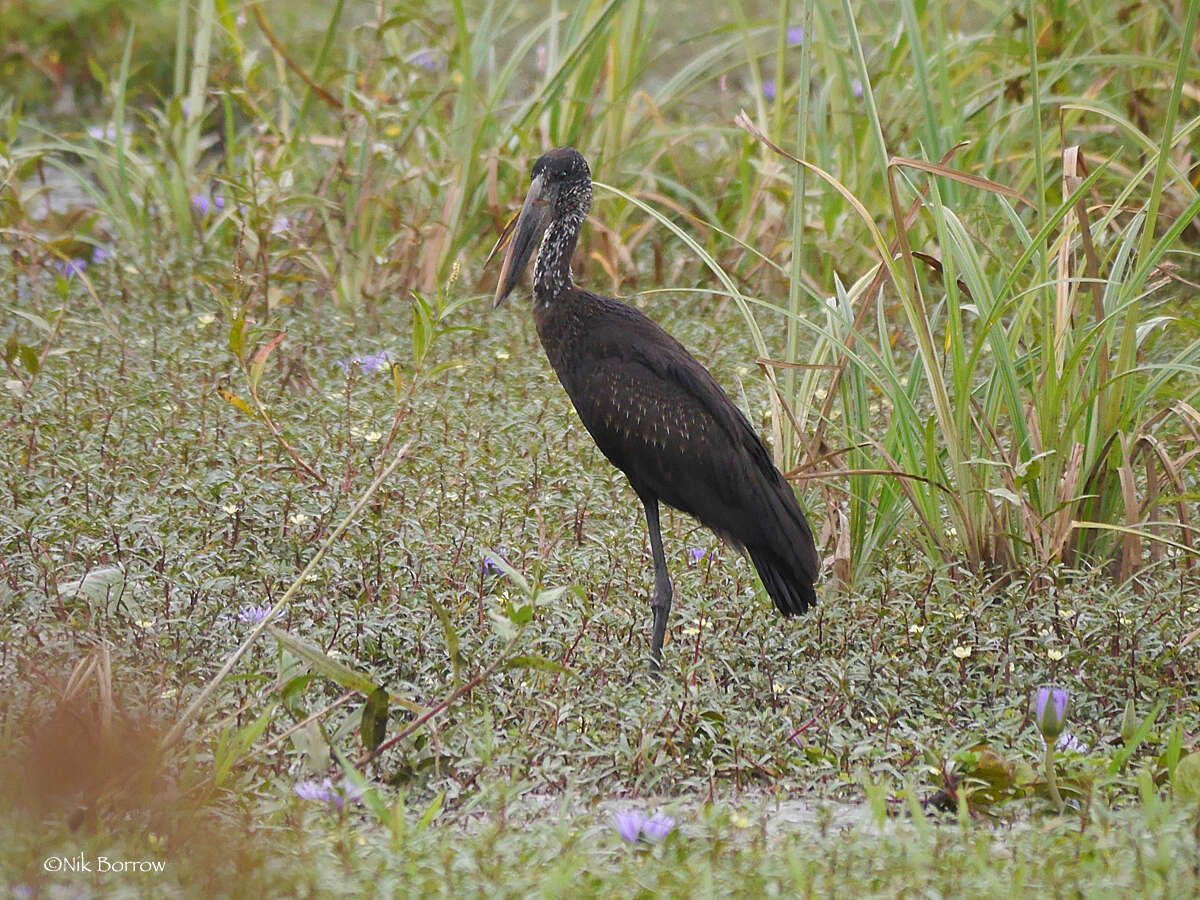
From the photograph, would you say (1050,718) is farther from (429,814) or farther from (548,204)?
(548,204)

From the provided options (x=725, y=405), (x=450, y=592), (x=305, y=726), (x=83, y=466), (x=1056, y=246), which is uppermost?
(x=1056, y=246)

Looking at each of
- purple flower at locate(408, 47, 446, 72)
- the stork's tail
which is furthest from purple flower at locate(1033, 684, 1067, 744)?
purple flower at locate(408, 47, 446, 72)

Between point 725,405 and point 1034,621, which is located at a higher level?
point 725,405

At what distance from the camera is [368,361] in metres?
5.02

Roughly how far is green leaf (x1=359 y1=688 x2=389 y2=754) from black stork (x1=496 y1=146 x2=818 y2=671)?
2.59 ft

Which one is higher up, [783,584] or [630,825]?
[783,584]

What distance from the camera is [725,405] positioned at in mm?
3668

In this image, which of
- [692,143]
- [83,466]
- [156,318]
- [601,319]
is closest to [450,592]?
[601,319]

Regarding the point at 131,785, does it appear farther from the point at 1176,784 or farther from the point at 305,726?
the point at 1176,784

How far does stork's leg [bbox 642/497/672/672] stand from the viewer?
342 centimetres

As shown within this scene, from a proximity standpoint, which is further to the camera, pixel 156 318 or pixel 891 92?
pixel 891 92

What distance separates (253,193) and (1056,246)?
256cm

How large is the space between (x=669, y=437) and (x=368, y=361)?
5.64 feet

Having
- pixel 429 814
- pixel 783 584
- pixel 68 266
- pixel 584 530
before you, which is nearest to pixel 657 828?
pixel 429 814
